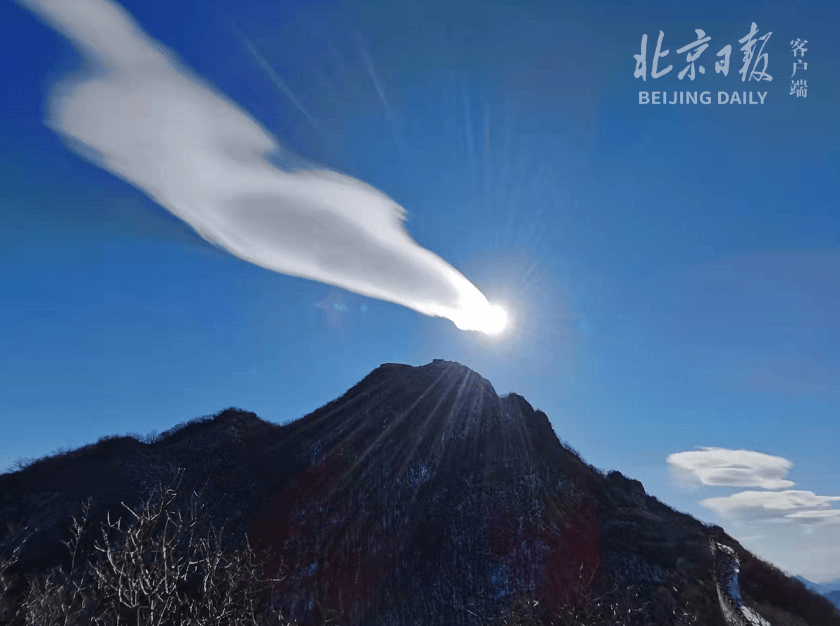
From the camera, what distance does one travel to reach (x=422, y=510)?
146ft

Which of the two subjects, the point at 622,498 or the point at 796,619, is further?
the point at 622,498

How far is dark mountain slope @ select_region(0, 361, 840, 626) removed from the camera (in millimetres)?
35906

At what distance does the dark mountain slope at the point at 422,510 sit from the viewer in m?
35.9

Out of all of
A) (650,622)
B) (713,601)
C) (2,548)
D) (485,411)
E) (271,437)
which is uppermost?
(485,411)

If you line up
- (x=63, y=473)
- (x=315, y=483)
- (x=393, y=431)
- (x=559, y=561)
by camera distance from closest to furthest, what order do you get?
1. (x=559, y=561)
2. (x=63, y=473)
3. (x=315, y=483)
4. (x=393, y=431)

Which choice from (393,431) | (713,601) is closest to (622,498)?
(713,601)

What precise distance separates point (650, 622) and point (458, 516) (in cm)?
1804

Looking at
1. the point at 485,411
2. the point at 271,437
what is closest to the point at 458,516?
the point at 485,411

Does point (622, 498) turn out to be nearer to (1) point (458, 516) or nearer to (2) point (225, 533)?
(1) point (458, 516)

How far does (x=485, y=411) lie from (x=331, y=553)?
24.0m

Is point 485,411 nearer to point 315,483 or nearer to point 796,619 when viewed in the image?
point 315,483

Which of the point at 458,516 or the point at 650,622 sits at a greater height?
the point at 458,516

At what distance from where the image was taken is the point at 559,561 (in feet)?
127

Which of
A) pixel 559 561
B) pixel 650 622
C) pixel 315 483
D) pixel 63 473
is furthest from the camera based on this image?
pixel 315 483
